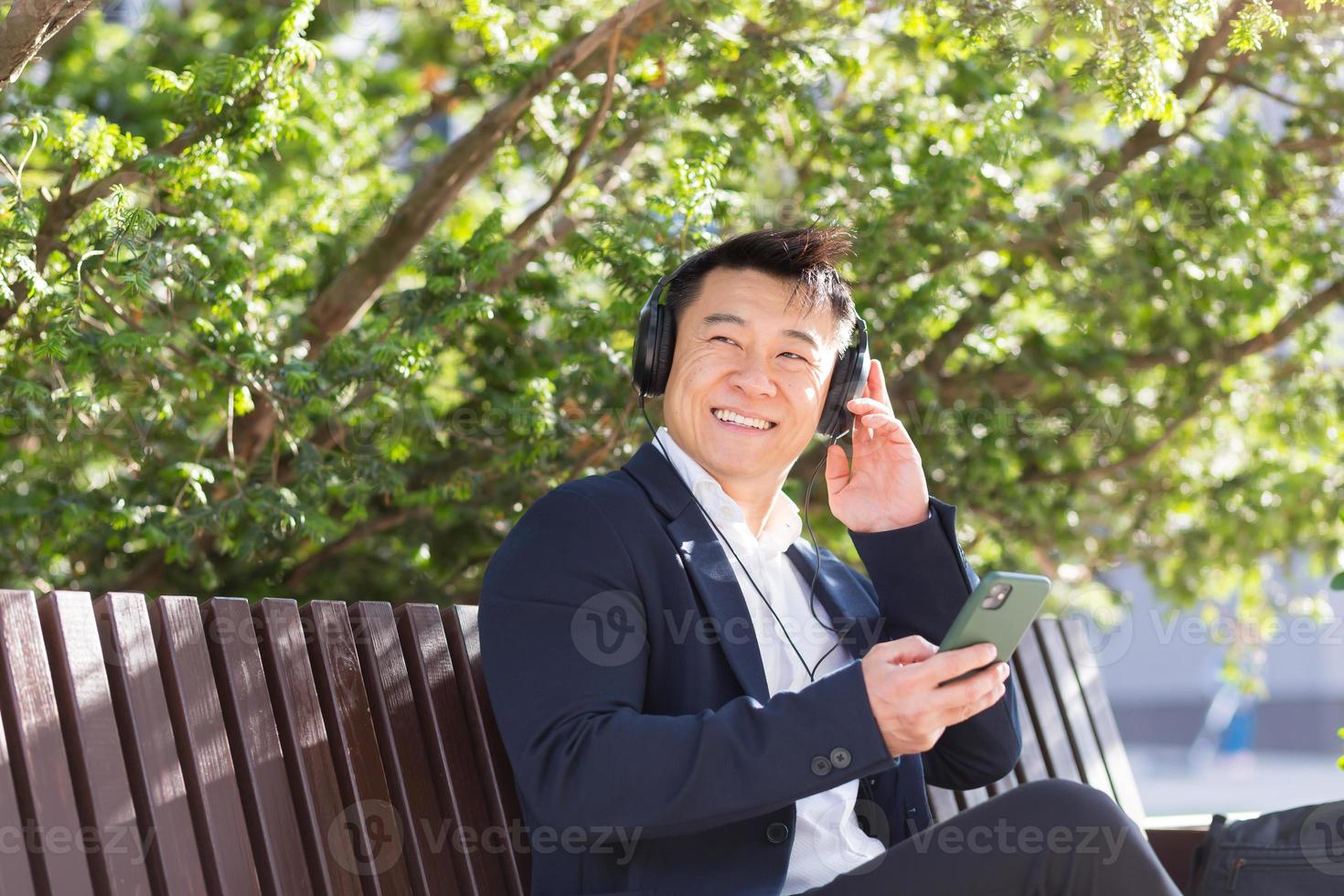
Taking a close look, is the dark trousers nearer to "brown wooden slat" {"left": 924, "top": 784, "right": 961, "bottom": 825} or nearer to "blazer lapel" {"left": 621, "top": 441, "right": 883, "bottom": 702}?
"blazer lapel" {"left": 621, "top": 441, "right": 883, "bottom": 702}

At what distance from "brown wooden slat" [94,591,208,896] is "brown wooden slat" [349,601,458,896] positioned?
41cm

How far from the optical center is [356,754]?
245 cm

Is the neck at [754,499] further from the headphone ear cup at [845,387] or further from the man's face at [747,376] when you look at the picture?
the headphone ear cup at [845,387]

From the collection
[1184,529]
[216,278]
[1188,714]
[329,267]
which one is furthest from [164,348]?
[1188,714]

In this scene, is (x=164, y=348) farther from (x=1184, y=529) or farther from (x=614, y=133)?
(x=1184, y=529)

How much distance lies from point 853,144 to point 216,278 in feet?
6.76

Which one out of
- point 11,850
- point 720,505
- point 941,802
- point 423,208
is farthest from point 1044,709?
point 11,850

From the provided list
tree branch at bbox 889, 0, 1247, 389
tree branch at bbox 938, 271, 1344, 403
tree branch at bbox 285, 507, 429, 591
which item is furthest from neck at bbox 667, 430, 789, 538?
tree branch at bbox 938, 271, 1344, 403

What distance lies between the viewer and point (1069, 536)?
5699 mm

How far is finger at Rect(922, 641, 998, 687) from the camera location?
1.99 metres

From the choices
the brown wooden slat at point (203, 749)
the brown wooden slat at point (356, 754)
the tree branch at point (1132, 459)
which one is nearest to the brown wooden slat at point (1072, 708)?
the tree branch at point (1132, 459)

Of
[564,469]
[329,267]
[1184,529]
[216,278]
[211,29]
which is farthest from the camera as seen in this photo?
[211,29]

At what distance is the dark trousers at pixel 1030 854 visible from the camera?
191 cm

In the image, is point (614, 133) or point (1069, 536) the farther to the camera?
point (1069, 536)
